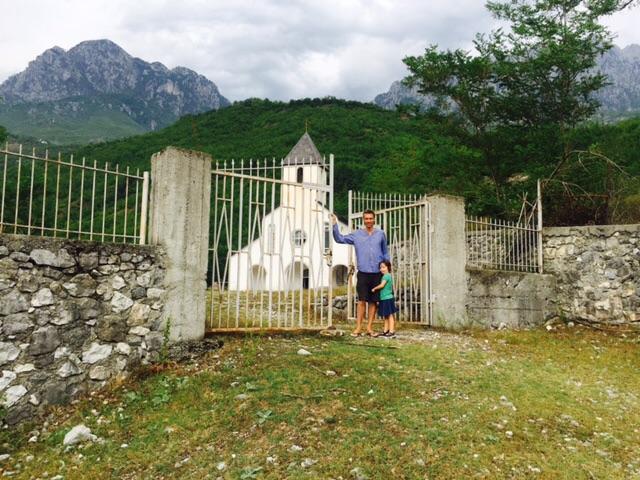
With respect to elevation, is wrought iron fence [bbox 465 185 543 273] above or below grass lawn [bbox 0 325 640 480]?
above

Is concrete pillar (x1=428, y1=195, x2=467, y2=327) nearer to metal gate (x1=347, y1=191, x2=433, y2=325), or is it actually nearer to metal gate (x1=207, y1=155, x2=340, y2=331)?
metal gate (x1=347, y1=191, x2=433, y2=325)

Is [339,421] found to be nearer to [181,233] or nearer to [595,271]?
[181,233]

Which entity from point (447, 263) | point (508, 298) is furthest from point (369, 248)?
point (508, 298)

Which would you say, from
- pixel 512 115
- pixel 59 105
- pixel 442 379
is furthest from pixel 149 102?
pixel 442 379

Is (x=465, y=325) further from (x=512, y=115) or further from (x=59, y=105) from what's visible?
(x=59, y=105)

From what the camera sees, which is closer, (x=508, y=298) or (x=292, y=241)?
(x=292, y=241)

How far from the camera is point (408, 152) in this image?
3872 cm

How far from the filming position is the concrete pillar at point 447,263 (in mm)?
9289

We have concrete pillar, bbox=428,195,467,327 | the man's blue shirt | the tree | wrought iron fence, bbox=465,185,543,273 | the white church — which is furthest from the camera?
the tree

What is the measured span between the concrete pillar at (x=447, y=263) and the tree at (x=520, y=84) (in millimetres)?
8540

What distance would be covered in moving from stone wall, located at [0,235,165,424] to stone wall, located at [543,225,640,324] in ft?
29.9

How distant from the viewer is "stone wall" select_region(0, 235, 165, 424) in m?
4.71

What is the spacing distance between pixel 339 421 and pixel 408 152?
36215mm

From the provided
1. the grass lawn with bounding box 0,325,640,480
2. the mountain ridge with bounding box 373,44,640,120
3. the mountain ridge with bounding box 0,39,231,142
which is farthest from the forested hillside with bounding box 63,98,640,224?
the mountain ridge with bounding box 0,39,231,142
